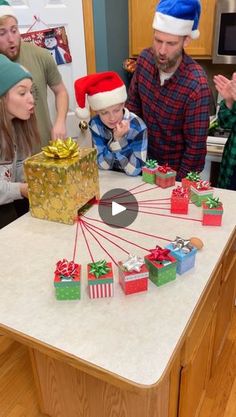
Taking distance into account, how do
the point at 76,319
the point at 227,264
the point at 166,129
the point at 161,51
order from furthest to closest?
the point at 166,129, the point at 161,51, the point at 227,264, the point at 76,319

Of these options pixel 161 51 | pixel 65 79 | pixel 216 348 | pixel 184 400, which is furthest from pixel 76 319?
pixel 65 79

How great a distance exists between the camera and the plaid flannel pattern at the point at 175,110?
5.53ft

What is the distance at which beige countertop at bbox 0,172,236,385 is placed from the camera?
2.64ft

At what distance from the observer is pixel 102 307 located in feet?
3.05

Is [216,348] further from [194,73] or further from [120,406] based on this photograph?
[194,73]

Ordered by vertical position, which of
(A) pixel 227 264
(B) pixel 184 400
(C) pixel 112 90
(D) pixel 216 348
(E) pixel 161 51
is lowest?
(D) pixel 216 348

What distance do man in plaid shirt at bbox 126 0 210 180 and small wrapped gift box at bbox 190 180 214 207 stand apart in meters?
0.40

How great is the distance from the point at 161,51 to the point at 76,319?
129 cm

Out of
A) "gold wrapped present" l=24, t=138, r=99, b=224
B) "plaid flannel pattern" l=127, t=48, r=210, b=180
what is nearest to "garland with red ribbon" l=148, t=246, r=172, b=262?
"gold wrapped present" l=24, t=138, r=99, b=224

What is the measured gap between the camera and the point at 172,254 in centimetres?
102

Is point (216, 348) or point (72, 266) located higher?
point (72, 266)

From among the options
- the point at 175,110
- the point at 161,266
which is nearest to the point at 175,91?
the point at 175,110

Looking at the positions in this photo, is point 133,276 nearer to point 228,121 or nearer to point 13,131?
point 13,131
